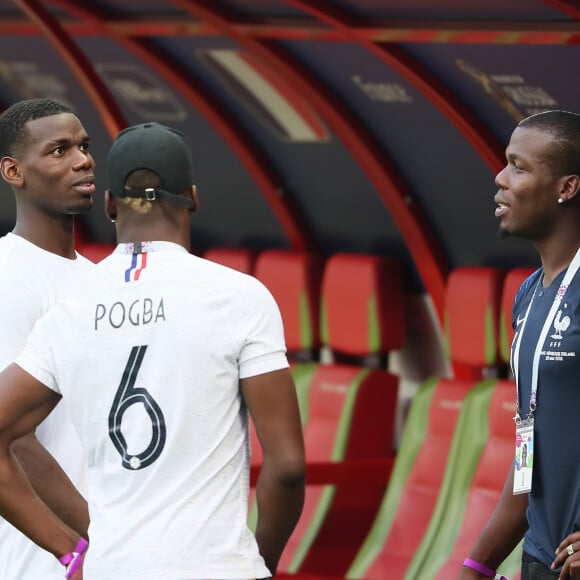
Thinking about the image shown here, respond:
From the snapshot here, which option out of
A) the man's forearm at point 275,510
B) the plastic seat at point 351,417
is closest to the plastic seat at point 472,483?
the plastic seat at point 351,417

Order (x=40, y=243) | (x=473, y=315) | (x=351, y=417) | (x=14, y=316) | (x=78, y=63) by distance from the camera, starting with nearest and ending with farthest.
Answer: (x=14, y=316)
(x=40, y=243)
(x=473, y=315)
(x=351, y=417)
(x=78, y=63)

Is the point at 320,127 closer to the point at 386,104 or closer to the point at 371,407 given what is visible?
the point at 386,104

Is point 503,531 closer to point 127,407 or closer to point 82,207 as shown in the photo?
point 127,407

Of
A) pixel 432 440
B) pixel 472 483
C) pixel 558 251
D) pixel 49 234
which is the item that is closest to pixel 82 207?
pixel 49 234

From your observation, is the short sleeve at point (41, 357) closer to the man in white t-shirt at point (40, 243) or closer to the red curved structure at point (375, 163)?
the man in white t-shirt at point (40, 243)

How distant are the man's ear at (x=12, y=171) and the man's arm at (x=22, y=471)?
782mm

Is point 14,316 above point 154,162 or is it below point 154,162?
below

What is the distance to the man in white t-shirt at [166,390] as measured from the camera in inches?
113

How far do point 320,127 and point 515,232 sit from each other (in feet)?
12.5

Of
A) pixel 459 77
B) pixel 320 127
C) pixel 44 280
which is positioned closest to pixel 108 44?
pixel 320 127

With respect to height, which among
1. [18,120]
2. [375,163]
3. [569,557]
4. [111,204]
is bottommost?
[569,557]

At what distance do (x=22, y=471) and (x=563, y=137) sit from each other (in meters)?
1.36

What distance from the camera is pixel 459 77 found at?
5953 mm

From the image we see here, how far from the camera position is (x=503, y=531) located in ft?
11.2
